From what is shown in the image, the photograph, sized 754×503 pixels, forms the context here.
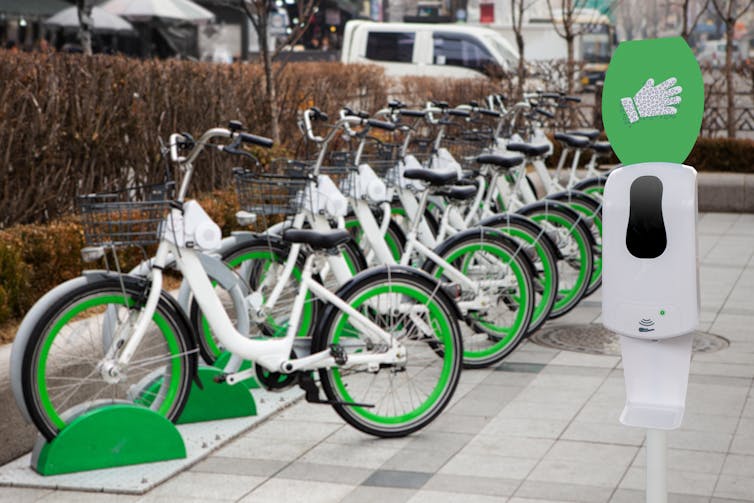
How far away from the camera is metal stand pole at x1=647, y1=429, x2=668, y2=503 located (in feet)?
12.5

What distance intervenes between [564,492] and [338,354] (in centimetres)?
113

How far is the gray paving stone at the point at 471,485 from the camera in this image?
4.91 meters

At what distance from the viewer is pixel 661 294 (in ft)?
12.5

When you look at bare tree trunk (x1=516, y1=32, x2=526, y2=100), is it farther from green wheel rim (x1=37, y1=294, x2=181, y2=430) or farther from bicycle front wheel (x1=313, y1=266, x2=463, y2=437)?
green wheel rim (x1=37, y1=294, x2=181, y2=430)

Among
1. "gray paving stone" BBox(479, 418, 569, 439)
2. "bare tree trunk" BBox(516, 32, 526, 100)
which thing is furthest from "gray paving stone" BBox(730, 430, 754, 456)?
"bare tree trunk" BBox(516, 32, 526, 100)

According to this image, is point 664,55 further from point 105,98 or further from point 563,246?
point 105,98

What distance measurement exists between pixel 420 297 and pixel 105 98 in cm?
360

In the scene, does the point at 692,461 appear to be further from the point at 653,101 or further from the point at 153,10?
the point at 153,10

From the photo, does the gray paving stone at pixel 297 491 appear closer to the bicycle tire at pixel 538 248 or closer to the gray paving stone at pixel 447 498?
the gray paving stone at pixel 447 498

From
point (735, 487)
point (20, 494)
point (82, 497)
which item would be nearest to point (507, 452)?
point (735, 487)

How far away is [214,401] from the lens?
229 inches

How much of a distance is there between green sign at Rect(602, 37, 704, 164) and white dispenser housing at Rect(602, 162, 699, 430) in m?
0.06

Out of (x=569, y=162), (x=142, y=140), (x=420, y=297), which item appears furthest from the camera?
(x=569, y=162)

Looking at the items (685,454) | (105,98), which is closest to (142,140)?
(105,98)
